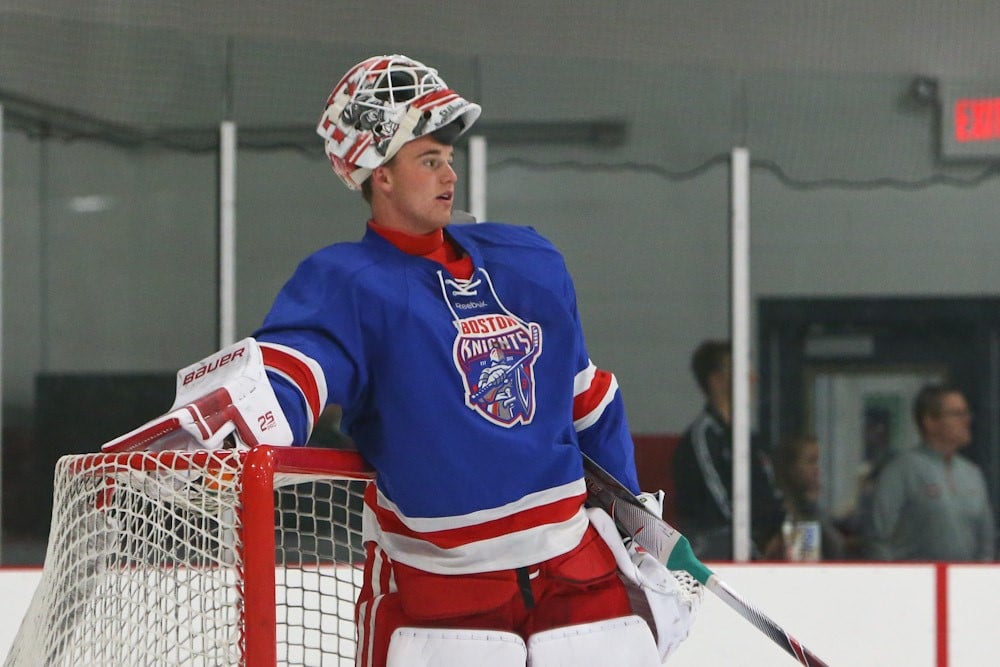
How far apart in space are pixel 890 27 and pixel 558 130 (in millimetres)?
825

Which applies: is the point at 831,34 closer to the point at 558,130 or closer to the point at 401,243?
the point at 558,130

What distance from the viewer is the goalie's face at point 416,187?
144 cm

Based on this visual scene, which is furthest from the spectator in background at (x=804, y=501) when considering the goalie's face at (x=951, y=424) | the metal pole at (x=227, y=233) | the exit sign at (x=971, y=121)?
the metal pole at (x=227, y=233)

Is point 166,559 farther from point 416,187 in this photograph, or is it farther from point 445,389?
point 416,187

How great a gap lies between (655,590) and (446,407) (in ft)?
1.04

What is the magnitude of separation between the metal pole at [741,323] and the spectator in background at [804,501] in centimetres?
10

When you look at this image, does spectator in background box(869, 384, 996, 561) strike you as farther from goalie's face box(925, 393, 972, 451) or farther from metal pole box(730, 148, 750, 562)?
metal pole box(730, 148, 750, 562)

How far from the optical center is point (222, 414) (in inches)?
47.1

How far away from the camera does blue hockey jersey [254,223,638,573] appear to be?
1349 mm

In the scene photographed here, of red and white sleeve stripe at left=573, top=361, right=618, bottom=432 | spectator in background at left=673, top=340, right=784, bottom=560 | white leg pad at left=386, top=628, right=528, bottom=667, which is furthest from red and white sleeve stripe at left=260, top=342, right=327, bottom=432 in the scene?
spectator in background at left=673, top=340, right=784, bottom=560

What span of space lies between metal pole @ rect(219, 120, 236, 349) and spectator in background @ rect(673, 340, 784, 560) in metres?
1.07

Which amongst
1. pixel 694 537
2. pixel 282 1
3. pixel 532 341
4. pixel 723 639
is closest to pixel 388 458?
pixel 532 341

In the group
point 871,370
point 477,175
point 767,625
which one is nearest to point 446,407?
point 767,625

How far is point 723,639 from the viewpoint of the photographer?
2.80 metres
